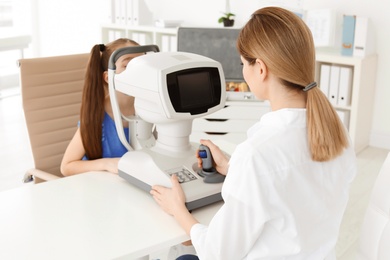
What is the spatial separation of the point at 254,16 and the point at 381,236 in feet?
2.30

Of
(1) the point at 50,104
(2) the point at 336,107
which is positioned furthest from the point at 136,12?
(1) the point at 50,104

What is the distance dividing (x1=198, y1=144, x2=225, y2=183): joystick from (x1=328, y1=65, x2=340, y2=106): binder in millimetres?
2748

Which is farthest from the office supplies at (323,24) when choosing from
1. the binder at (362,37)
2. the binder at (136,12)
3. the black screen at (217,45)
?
the binder at (136,12)

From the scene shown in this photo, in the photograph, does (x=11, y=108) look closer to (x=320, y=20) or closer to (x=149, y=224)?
(x=320, y=20)

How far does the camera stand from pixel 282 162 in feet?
4.00

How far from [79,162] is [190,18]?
3542mm

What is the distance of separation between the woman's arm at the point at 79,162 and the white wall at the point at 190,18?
2.97m

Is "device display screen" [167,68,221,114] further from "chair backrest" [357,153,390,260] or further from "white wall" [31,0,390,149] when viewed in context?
"white wall" [31,0,390,149]

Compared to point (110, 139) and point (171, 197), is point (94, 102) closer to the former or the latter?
point (110, 139)

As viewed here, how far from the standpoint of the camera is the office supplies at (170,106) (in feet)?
5.32

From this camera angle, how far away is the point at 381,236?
1513 mm

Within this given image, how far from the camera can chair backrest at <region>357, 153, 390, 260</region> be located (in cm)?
150

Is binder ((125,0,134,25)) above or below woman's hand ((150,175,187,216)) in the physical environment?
above

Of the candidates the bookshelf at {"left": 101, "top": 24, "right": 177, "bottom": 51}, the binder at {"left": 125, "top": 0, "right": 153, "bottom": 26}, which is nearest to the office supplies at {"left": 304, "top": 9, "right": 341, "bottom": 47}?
the bookshelf at {"left": 101, "top": 24, "right": 177, "bottom": 51}
